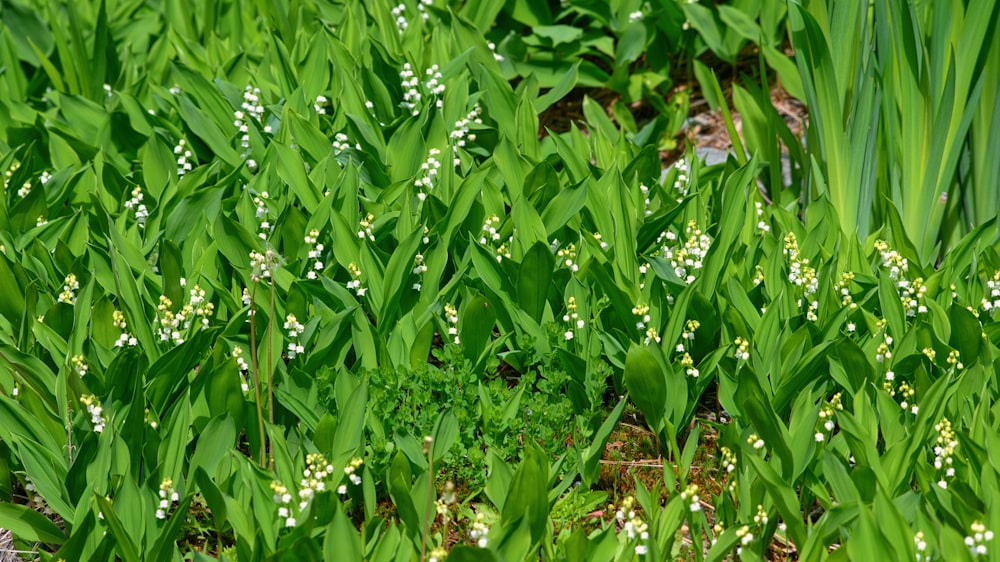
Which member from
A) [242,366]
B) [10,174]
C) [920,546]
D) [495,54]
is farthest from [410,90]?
[920,546]

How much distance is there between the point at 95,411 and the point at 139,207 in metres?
1.17

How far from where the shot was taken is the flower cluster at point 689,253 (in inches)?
116

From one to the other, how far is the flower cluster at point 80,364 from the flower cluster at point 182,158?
3.66 ft

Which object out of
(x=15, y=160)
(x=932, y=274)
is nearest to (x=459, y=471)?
(x=932, y=274)

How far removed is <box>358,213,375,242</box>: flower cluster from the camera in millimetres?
3002

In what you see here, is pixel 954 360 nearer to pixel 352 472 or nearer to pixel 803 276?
pixel 803 276

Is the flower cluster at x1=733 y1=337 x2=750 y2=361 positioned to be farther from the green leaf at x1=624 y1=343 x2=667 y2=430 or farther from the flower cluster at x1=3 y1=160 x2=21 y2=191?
the flower cluster at x1=3 y1=160 x2=21 y2=191

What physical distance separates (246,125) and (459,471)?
5.71 feet

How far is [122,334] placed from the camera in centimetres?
280

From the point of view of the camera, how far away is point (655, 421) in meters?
2.69

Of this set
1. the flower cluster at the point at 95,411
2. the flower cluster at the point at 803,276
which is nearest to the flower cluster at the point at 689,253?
the flower cluster at the point at 803,276

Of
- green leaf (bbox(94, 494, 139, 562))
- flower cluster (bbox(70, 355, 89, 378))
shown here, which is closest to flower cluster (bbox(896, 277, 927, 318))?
green leaf (bbox(94, 494, 139, 562))

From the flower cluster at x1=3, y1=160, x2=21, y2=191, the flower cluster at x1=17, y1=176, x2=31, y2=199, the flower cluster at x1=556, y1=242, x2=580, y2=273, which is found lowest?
the flower cluster at x1=556, y1=242, x2=580, y2=273

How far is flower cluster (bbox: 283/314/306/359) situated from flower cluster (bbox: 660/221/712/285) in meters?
1.06
